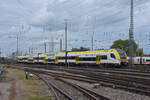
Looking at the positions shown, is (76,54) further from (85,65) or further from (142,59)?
(142,59)

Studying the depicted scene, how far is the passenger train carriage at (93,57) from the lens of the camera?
3228 cm

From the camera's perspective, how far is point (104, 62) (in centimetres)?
3469

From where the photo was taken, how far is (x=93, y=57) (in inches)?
1478

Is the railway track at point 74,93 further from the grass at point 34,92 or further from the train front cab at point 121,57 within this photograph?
the train front cab at point 121,57

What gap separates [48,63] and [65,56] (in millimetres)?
12375

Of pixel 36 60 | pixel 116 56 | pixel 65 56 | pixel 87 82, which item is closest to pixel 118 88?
pixel 87 82

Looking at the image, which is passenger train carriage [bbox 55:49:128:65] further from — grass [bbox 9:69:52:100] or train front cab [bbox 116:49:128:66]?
grass [bbox 9:69:52:100]

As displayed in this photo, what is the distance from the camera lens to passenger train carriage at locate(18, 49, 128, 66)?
1271 inches

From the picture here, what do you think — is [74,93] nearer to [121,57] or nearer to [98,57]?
[121,57]

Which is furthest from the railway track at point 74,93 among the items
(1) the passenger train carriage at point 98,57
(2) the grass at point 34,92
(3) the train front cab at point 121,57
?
(1) the passenger train carriage at point 98,57

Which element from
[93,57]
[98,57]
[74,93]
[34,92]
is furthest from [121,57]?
[34,92]

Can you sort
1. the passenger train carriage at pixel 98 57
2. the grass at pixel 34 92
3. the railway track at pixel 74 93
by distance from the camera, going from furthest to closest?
the passenger train carriage at pixel 98 57 < the grass at pixel 34 92 < the railway track at pixel 74 93

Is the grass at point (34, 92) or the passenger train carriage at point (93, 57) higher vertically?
the passenger train carriage at point (93, 57)

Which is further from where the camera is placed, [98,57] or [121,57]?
[98,57]
